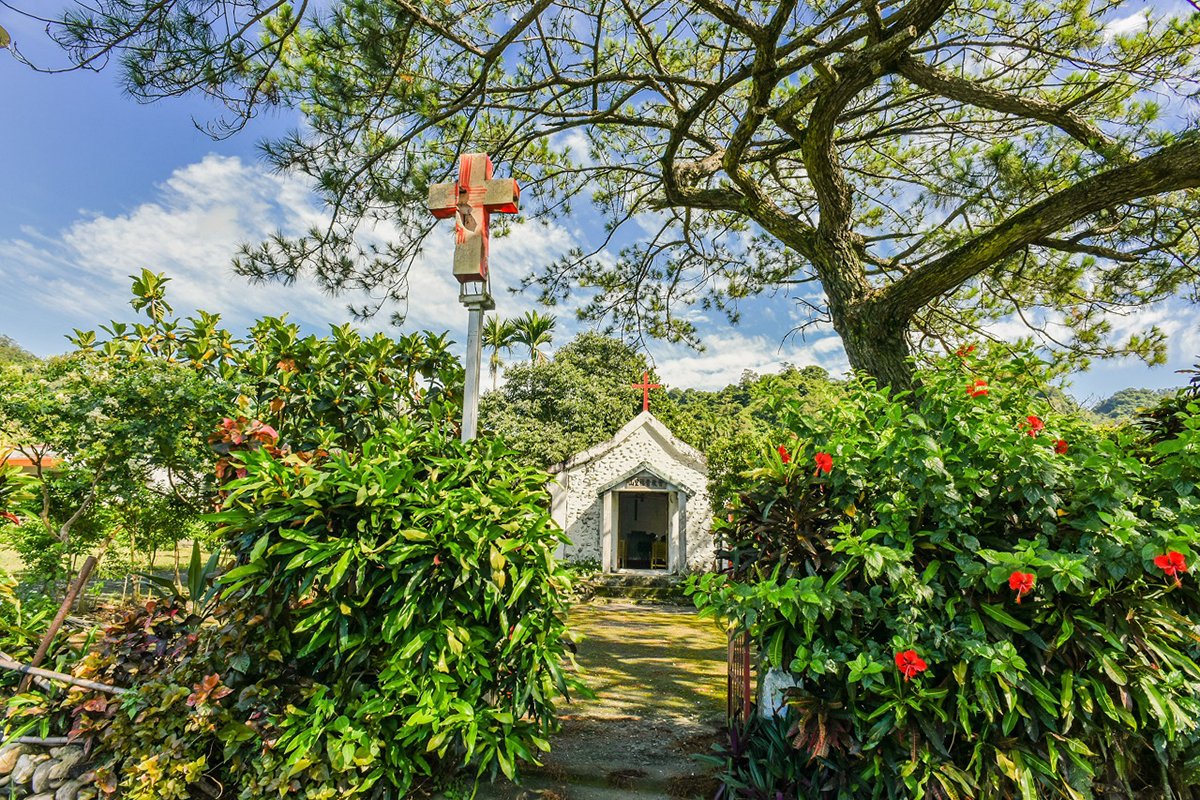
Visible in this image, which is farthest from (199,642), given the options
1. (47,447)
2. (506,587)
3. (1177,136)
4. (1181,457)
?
(1177,136)

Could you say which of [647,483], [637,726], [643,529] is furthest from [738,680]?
[643,529]

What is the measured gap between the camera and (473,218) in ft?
12.2

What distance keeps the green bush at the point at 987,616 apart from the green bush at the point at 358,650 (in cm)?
92

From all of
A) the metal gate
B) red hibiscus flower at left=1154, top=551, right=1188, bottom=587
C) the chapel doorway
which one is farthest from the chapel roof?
red hibiscus flower at left=1154, top=551, right=1188, bottom=587

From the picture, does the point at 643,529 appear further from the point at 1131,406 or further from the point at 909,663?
the point at 909,663

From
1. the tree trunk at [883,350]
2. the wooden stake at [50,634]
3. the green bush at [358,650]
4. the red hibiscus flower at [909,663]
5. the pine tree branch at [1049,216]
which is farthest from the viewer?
the tree trunk at [883,350]

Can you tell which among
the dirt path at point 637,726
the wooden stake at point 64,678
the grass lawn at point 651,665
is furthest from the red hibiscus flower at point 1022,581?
the wooden stake at point 64,678

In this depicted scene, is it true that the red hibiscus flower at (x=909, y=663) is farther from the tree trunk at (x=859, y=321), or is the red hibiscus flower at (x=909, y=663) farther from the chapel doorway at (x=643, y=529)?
the chapel doorway at (x=643, y=529)

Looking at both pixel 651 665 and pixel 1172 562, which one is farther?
pixel 651 665

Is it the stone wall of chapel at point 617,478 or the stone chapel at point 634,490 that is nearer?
the stone chapel at point 634,490

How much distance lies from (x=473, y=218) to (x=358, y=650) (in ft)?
8.50

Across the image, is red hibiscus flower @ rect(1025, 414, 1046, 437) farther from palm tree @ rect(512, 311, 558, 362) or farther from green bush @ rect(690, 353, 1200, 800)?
palm tree @ rect(512, 311, 558, 362)

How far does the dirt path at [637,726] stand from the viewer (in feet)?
9.11

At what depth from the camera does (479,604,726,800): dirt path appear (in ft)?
9.11
